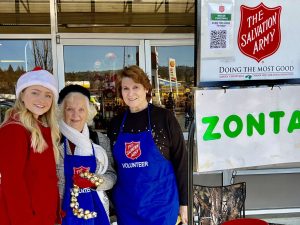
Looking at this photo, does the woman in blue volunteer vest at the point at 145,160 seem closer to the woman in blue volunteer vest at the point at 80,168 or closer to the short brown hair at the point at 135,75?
the short brown hair at the point at 135,75

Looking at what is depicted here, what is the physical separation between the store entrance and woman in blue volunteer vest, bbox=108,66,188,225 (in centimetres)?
233

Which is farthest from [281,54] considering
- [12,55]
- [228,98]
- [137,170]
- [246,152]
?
[12,55]

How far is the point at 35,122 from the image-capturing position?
5.91 feet

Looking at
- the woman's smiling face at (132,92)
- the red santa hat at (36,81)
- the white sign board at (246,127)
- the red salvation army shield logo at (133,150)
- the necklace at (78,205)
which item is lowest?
the necklace at (78,205)

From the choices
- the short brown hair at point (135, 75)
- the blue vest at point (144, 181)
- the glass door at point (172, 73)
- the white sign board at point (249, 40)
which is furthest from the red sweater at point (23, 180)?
the glass door at point (172, 73)

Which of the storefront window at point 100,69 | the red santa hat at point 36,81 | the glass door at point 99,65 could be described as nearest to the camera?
the red santa hat at point 36,81

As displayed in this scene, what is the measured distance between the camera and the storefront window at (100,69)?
4.61 meters

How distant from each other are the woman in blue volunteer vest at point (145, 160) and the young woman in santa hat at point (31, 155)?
0.46 meters

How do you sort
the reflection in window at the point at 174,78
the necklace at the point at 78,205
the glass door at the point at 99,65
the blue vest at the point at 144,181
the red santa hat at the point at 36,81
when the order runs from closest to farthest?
1. the red santa hat at the point at 36,81
2. the necklace at the point at 78,205
3. the blue vest at the point at 144,181
4. the glass door at the point at 99,65
5. the reflection in window at the point at 174,78

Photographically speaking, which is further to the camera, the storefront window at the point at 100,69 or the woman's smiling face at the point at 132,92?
the storefront window at the point at 100,69

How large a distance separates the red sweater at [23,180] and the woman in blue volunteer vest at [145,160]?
532 mm

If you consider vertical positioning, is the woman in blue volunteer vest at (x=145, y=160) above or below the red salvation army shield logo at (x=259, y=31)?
below

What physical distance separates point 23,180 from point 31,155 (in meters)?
0.12

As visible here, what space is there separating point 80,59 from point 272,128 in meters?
3.24
